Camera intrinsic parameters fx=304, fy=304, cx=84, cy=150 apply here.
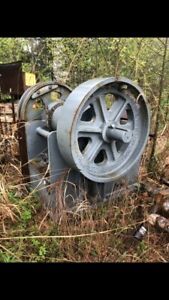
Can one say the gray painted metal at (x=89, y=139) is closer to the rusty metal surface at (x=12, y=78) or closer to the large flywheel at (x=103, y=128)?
the large flywheel at (x=103, y=128)

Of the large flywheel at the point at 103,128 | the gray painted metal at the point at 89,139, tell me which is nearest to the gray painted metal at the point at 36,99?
the gray painted metal at the point at 89,139

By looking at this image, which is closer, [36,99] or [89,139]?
[89,139]

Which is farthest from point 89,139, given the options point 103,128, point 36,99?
point 36,99

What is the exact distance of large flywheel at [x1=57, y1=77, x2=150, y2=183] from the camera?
7.82 feet

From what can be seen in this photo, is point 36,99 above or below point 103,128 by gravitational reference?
above

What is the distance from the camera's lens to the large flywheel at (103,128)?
238 centimetres

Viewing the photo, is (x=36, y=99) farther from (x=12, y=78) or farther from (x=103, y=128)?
(x=12, y=78)

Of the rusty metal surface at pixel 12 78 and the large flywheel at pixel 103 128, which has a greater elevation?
the rusty metal surface at pixel 12 78

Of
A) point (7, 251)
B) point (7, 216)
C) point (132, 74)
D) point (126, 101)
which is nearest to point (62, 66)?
point (132, 74)

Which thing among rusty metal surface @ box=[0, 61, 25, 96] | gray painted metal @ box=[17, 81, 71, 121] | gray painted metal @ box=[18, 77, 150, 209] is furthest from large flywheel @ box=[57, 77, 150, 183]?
rusty metal surface @ box=[0, 61, 25, 96]

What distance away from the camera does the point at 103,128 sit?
2.66m

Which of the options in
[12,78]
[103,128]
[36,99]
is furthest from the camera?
[12,78]

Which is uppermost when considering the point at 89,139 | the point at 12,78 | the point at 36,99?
the point at 12,78

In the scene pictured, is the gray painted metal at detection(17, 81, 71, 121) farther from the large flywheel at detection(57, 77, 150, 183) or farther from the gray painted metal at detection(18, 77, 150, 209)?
the large flywheel at detection(57, 77, 150, 183)
